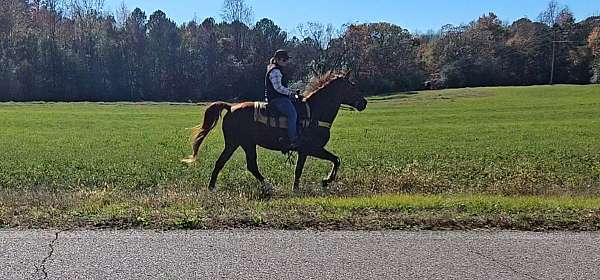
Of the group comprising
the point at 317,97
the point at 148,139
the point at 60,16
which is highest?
the point at 60,16

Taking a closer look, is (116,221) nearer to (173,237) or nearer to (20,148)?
(173,237)

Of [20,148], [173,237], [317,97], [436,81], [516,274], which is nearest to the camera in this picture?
[516,274]

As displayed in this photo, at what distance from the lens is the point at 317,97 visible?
38.9 ft

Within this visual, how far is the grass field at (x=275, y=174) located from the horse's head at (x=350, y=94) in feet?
5.25

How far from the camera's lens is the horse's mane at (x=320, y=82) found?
11930 millimetres

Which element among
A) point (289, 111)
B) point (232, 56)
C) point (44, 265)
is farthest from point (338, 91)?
point (232, 56)

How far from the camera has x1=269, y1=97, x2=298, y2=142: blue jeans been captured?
1126 cm

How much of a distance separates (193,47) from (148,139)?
242ft

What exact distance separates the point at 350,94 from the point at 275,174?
3.48 m

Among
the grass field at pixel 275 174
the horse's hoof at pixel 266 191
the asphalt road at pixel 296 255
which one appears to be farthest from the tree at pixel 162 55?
the asphalt road at pixel 296 255

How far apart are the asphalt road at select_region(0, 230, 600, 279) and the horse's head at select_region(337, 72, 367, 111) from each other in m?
5.60

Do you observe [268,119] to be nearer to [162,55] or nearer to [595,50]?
[162,55]

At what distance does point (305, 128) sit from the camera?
11641mm

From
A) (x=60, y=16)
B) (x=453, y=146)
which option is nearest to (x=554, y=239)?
(x=453, y=146)
